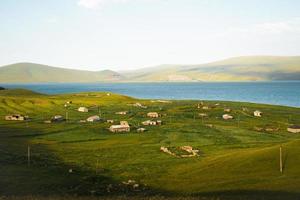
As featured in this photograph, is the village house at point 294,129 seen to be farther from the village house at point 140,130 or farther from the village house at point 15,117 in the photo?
the village house at point 15,117

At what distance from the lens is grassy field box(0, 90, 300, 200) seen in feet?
159

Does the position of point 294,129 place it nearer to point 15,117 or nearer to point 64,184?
point 64,184

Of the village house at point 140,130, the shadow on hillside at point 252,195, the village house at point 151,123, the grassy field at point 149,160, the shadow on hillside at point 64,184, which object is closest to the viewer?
the shadow on hillside at point 252,195

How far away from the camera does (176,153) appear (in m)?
78.3

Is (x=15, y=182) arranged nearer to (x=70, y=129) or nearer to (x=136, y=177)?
(x=136, y=177)

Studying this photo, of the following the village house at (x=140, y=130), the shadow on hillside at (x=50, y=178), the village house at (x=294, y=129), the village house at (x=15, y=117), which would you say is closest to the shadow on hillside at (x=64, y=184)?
the shadow on hillside at (x=50, y=178)

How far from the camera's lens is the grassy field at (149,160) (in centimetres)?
4859

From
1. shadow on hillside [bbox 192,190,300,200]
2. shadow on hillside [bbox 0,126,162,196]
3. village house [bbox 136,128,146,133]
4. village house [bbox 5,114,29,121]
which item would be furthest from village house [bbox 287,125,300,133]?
village house [bbox 5,114,29,121]

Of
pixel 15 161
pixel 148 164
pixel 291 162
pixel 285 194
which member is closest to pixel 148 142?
pixel 148 164

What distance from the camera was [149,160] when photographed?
71.9 metres

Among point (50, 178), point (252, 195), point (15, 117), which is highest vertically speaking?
point (252, 195)

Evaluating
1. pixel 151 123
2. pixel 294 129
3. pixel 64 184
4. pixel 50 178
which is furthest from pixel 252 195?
pixel 151 123

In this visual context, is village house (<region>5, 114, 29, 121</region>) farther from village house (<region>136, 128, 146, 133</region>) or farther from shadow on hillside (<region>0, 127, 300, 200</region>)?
shadow on hillside (<region>0, 127, 300, 200</region>)

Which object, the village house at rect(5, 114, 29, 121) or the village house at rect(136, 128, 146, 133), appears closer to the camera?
the village house at rect(136, 128, 146, 133)
